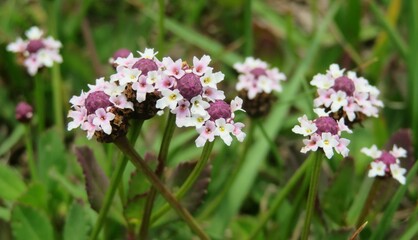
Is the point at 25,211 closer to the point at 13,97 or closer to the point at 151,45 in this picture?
the point at 13,97

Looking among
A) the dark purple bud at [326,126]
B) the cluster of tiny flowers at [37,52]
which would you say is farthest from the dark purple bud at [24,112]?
the dark purple bud at [326,126]

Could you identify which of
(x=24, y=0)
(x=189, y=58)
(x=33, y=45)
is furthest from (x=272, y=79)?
(x=24, y=0)

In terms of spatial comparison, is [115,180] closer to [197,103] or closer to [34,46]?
[197,103]

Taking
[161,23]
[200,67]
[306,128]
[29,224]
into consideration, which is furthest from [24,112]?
[306,128]

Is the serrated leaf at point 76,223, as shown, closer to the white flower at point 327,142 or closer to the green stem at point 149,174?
the green stem at point 149,174

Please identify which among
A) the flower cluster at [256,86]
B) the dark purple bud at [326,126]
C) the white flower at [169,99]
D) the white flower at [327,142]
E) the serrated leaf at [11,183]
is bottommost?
the white flower at [327,142]

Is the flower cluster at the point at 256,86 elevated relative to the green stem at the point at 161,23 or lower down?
lower down
